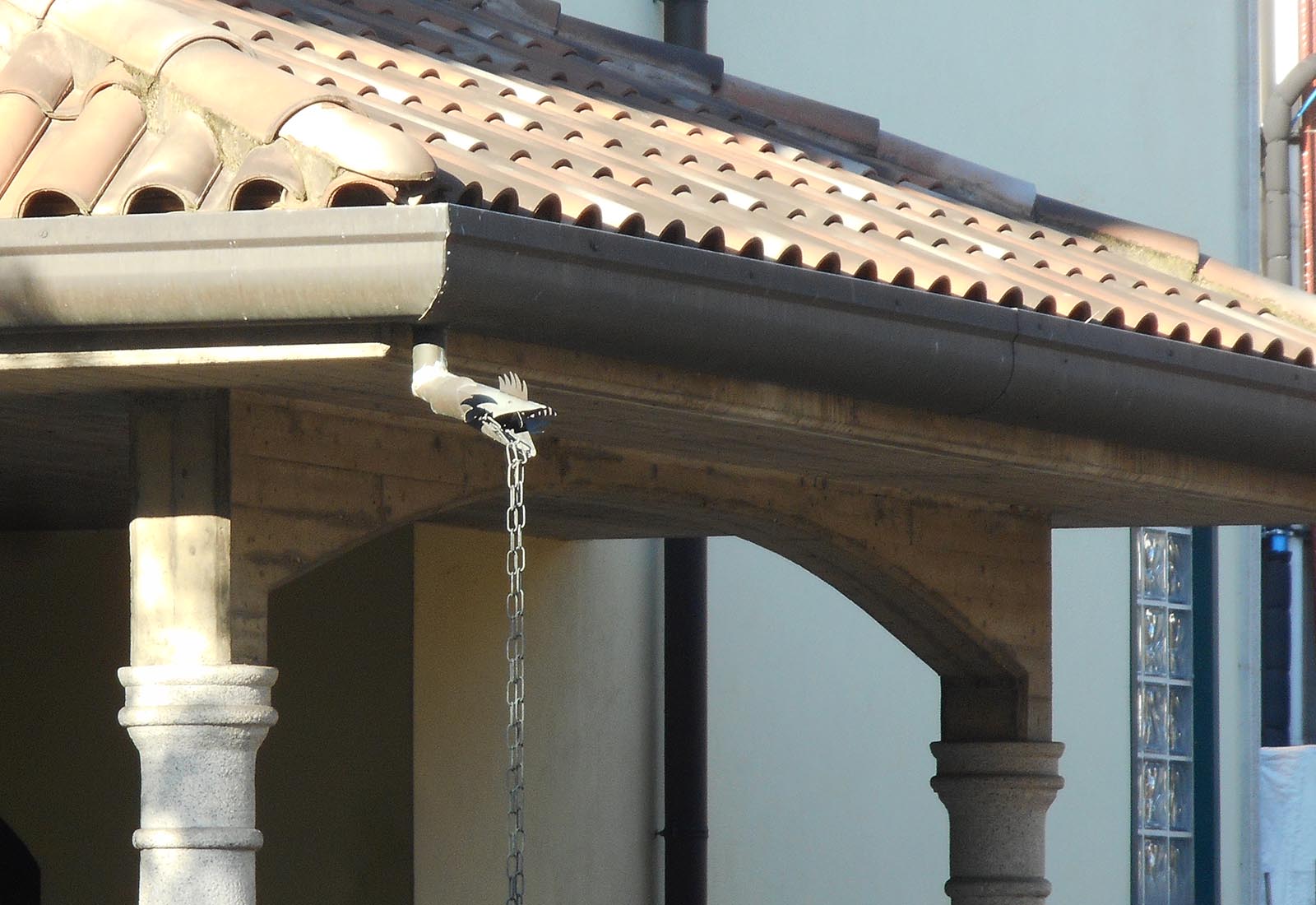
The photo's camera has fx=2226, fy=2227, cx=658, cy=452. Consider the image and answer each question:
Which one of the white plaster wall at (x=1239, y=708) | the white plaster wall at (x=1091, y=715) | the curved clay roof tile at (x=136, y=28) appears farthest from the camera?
the white plaster wall at (x=1239, y=708)

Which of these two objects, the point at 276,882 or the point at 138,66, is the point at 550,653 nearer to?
the point at 276,882

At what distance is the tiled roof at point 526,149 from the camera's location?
3572 mm

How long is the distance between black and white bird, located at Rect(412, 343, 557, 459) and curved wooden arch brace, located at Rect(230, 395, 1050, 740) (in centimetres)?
80

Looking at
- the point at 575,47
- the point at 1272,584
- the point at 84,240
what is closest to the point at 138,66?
the point at 84,240

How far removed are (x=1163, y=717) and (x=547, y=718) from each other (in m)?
4.06

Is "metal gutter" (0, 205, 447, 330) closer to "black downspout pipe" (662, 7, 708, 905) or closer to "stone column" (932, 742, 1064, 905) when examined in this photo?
"stone column" (932, 742, 1064, 905)

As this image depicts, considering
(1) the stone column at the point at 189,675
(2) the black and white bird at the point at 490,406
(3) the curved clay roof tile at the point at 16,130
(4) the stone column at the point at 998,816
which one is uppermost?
(3) the curved clay roof tile at the point at 16,130

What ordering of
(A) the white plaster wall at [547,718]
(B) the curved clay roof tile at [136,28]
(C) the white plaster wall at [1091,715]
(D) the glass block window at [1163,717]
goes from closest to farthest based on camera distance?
1. (B) the curved clay roof tile at [136,28]
2. (A) the white plaster wall at [547,718]
3. (C) the white plaster wall at [1091,715]
4. (D) the glass block window at [1163,717]

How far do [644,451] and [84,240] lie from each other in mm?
1875

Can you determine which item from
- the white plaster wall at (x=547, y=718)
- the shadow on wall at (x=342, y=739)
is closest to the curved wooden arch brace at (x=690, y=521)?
the white plaster wall at (x=547, y=718)

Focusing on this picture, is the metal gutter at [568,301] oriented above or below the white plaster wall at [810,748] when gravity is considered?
above

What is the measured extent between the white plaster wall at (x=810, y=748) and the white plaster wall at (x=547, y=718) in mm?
330

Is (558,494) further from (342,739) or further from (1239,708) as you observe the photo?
(1239,708)

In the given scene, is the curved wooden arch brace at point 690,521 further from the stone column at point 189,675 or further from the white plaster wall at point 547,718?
the white plaster wall at point 547,718
